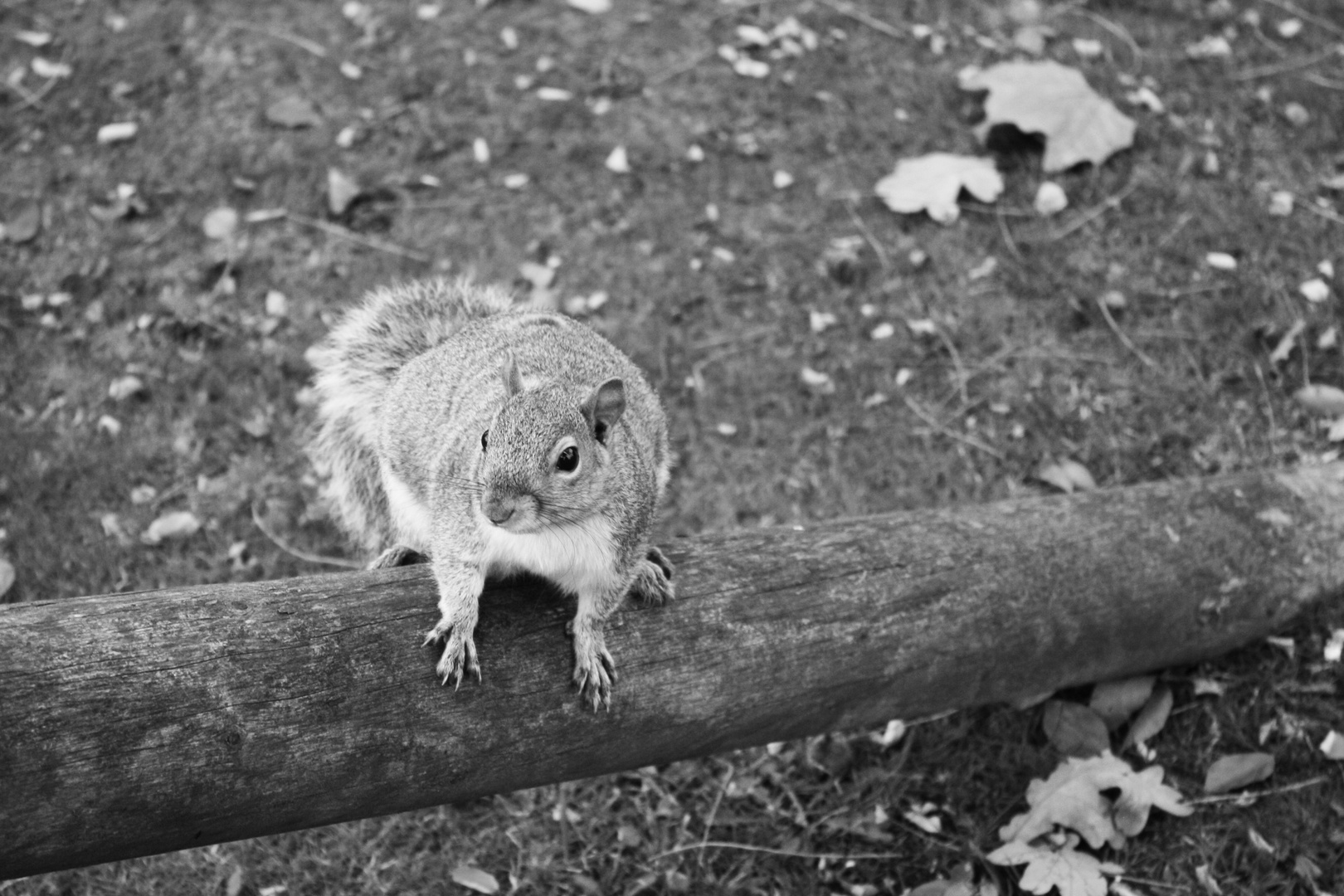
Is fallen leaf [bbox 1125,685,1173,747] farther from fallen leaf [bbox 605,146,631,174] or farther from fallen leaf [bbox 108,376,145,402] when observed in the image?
fallen leaf [bbox 108,376,145,402]

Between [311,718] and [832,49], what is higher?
[311,718]

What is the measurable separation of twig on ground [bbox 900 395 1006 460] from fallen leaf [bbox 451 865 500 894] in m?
1.91

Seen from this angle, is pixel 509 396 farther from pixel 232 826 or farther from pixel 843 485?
pixel 843 485

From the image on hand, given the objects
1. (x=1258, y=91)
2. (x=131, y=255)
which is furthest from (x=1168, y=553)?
(x=131, y=255)

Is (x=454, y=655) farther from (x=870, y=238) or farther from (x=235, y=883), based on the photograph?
(x=870, y=238)

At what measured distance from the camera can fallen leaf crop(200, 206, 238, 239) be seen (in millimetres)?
4465

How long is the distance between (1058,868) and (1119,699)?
1.89 ft

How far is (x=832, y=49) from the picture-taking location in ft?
17.1

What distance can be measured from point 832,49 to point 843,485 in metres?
2.15

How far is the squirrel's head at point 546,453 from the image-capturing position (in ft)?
7.20

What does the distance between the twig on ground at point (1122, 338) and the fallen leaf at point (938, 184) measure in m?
0.60

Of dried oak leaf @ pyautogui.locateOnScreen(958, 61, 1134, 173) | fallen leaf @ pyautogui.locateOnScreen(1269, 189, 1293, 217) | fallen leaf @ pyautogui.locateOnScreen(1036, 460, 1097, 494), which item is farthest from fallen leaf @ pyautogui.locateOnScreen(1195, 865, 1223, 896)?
dried oak leaf @ pyautogui.locateOnScreen(958, 61, 1134, 173)

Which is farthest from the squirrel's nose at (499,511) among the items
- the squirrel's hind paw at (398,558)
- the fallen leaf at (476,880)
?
the fallen leaf at (476,880)

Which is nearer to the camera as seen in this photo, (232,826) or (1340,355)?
(232,826)
